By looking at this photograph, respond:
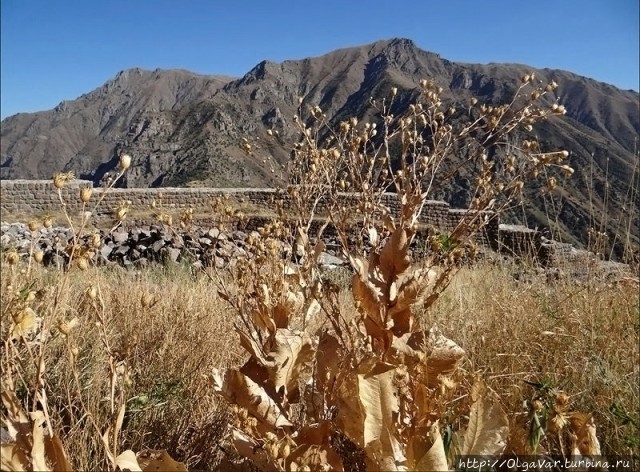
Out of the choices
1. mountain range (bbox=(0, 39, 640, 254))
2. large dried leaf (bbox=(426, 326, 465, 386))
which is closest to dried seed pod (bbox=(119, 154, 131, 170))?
large dried leaf (bbox=(426, 326, 465, 386))

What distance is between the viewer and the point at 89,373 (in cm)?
209

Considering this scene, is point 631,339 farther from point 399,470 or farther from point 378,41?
point 378,41

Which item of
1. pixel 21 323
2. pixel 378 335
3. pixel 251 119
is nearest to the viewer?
pixel 21 323

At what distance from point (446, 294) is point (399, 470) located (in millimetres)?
2741

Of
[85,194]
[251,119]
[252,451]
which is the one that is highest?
[251,119]

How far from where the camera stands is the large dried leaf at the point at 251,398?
1201mm

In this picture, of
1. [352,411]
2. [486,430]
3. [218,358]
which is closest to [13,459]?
[352,411]

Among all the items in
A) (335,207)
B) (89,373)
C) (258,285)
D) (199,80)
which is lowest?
(89,373)

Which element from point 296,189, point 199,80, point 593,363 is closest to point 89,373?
point 296,189

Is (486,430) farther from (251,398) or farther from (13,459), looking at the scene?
(13,459)

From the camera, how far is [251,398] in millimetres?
1202

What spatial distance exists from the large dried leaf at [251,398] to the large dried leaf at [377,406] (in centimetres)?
26

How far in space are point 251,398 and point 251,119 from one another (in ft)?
230

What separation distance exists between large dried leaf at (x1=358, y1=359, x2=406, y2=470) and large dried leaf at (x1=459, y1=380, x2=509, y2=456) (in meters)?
0.14
